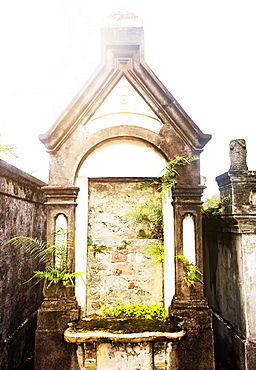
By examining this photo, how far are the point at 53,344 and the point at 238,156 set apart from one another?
404cm

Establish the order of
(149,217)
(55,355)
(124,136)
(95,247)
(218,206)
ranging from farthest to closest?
(218,206)
(149,217)
(95,247)
(124,136)
(55,355)

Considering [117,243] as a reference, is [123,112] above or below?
above

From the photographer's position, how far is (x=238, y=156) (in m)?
4.16

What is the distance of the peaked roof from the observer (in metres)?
4.05

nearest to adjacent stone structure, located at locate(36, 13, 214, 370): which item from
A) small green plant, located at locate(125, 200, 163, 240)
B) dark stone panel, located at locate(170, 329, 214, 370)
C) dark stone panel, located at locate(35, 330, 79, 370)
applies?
small green plant, located at locate(125, 200, 163, 240)

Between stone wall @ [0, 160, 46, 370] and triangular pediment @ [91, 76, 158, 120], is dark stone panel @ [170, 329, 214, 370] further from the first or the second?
triangular pediment @ [91, 76, 158, 120]

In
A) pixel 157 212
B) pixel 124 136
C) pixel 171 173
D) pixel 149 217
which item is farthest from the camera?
pixel 149 217

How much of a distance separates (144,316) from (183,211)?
5.87 feet

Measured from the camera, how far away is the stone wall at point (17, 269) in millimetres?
3986

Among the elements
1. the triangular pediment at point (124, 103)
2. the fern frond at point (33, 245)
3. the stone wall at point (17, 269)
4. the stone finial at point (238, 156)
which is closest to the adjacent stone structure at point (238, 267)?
the stone finial at point (238, 156)

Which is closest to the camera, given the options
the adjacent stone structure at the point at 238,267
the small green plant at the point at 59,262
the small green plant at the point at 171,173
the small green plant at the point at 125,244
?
the small green plant at the point at 59,262

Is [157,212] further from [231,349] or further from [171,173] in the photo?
[231,349]

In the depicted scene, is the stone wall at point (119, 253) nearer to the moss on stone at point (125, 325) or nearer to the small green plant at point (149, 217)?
the small green plant at point (149, 217)

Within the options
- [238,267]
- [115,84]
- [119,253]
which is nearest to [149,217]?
[119,253]
